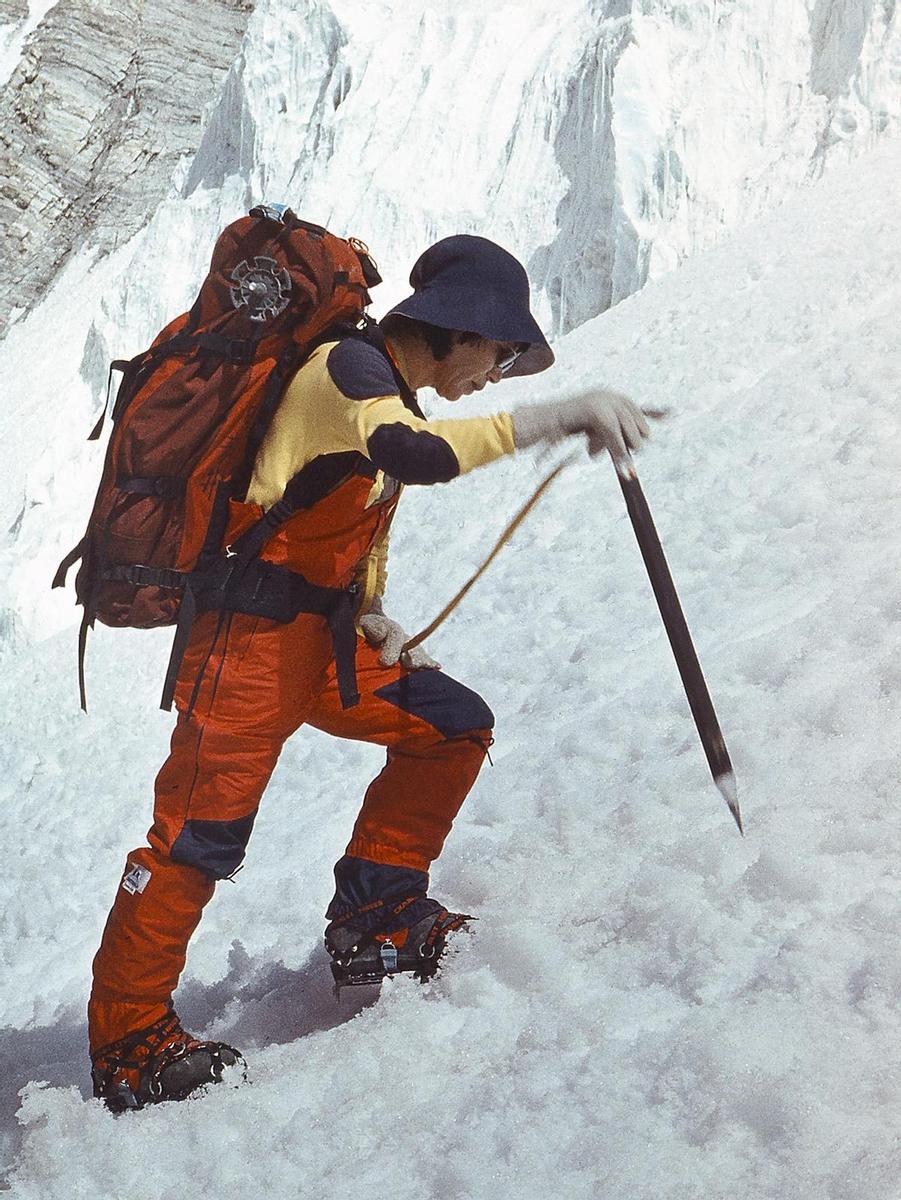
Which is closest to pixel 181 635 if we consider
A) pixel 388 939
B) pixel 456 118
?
pixel 388 939

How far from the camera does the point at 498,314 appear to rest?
5.80ft

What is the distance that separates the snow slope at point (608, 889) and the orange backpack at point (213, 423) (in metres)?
0.65

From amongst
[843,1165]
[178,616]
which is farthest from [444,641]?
[843,1165]

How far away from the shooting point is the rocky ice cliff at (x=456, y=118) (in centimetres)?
1200

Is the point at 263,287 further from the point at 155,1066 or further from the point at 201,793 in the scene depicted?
the point at 155,1066

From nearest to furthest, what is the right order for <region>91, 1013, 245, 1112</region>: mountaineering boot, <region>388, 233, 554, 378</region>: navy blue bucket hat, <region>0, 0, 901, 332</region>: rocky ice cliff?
1. <region>388, 233, 554, 378</region>: navy blue bucket hat
2. <region>91, 1013, 245, 1112</region>: mountaineering boot
3. <region>0, 0, 901, 332</region>: rocky ice cliff

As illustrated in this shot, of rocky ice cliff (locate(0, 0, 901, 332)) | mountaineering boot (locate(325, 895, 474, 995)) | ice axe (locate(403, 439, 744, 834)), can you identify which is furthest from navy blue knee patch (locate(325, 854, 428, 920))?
rocky ice cliff (locate(0, 0, 901, 332))

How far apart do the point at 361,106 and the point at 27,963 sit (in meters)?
17.5

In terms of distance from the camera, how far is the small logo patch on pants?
194 centimetres

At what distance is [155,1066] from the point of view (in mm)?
1907

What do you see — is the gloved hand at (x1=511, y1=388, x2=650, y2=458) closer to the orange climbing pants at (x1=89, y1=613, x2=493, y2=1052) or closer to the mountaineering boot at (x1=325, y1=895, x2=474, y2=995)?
the orange climbing pants at (x1=89, y1=613, x2=493, y2=1052)

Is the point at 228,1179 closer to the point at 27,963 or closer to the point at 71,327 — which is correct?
the point at 27,963

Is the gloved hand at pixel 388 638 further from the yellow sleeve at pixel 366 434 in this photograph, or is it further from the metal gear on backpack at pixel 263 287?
the metal gear on backpack at pixel 263 287

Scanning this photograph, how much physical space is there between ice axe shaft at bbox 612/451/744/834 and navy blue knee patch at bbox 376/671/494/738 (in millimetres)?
616
